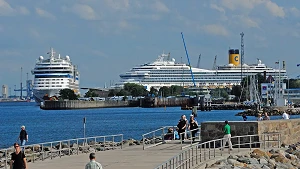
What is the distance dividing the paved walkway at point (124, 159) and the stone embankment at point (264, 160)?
213 cm

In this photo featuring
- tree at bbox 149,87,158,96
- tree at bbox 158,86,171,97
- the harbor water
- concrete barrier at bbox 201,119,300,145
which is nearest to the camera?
concrete barrier at bbox 201,119,300,145

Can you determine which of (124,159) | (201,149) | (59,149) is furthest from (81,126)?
(124,159)

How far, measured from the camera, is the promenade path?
23.0m

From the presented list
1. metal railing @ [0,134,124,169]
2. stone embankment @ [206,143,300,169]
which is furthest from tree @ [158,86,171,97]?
stone embankment @ [206,143,300,169]

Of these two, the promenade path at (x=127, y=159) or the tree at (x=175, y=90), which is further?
the tree at (x=175, y=90)

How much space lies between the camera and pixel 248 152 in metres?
26.7

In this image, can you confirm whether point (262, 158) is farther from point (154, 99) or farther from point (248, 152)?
point (154, 99)

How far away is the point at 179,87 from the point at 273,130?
164 meters

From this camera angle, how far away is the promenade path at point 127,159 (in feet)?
75.6

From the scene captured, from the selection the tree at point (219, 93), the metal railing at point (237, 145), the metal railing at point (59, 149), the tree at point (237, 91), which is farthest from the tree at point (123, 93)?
the metal railing at point (237, 145)

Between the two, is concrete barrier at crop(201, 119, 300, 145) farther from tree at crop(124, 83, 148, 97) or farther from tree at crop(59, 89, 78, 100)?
tree at crop(124, 83, 148, 97)

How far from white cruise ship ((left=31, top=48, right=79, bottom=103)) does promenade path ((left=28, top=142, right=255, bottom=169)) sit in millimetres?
147233

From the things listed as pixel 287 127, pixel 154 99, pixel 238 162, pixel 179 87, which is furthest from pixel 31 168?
pixel 179 87

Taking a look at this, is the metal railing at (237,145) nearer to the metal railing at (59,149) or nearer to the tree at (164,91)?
the metal railing at (59,149)
